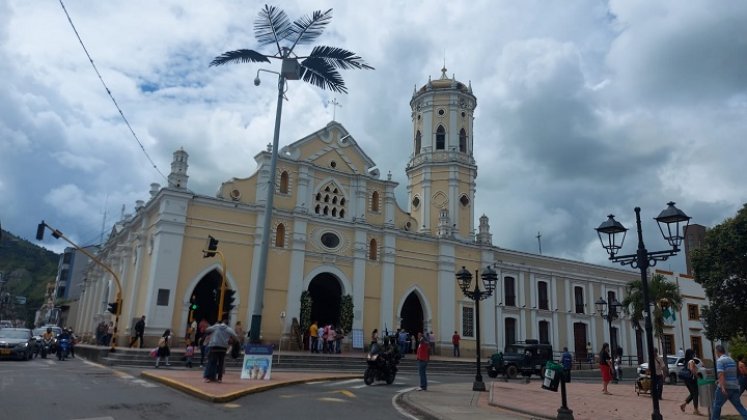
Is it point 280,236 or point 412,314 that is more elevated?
point 280,236

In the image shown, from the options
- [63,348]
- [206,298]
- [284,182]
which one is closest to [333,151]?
[284,182]

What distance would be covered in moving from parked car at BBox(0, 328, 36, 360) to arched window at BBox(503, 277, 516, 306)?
26.4 m

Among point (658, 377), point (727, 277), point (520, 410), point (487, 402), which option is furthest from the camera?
point (727, 277)

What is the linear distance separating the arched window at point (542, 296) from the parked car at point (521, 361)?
1471 cm

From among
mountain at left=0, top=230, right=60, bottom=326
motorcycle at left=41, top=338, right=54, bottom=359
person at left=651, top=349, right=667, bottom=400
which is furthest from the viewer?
mountain at left=0, top=230, right=60, bottom=326

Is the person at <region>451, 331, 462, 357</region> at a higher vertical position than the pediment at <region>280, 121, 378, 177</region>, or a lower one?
lower

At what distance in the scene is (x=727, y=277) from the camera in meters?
30.3

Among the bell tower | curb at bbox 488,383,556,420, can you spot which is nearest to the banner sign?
curb at bbox 488,383,556,420

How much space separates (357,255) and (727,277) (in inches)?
780

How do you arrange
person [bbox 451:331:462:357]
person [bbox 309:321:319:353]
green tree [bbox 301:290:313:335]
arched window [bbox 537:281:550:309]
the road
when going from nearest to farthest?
the road < person [bbox 309:321:319:353] < green tree [bbox 301:290:313:335] < person [bbox 451:331:462:357] < arched window [bbox 537:281:550:309]

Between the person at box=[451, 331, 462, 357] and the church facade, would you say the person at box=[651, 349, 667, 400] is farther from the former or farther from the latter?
the person at box=[451, 331, 462, 357]

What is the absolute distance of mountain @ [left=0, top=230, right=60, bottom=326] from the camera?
321 feet

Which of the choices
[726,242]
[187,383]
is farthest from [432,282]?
[187,383]

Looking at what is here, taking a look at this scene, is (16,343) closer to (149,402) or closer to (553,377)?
(149,402)
